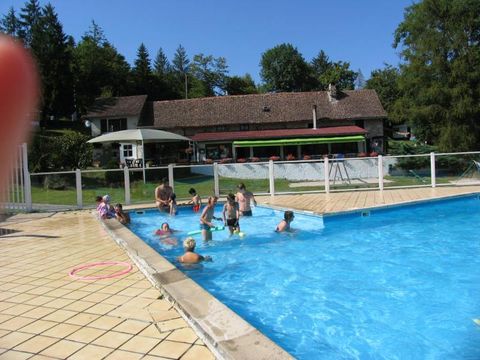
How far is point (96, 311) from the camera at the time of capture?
15.6 feet

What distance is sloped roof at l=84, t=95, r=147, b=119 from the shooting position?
40562mm

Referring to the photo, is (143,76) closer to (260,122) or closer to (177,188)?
(260,122)

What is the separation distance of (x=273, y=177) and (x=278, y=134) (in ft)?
60.0

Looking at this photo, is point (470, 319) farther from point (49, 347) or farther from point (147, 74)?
point (147, 74)

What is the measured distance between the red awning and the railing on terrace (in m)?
16.0

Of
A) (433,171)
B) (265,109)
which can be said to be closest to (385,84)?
(265,109)

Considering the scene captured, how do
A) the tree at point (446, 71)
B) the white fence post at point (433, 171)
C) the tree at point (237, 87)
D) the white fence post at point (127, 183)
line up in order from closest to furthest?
the white fence post at point (127, 183)
the white fence post at point (433, 171)
the tree at point (446, 71)
the tree at point (237, 87)

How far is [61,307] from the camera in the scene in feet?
16.2

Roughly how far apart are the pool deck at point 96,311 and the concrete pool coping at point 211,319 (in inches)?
0.4

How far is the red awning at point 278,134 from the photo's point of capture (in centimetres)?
3450

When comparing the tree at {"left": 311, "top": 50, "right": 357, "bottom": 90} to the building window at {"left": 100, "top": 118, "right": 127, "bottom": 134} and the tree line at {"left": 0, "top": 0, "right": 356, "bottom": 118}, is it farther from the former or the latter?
the building window at {"left": 100, "top": 118, "right": 127, "bottom": 134}

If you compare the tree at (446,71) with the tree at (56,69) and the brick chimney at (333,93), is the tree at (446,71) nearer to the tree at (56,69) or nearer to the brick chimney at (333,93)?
the brick chimney at (333,93)

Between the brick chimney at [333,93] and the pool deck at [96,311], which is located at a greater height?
the brick chimney at [333,93]

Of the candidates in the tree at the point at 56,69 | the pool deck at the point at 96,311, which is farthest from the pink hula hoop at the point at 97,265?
the tree at the point at 56,69
